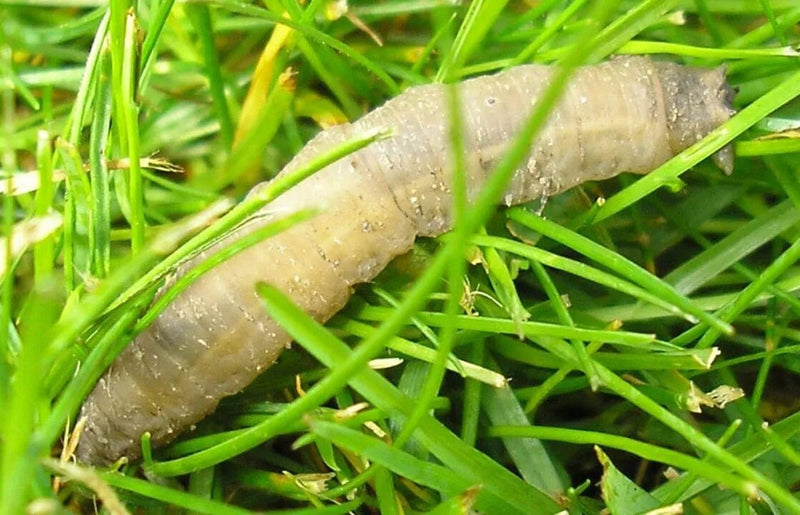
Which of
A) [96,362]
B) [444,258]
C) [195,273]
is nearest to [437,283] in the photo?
[444,258]

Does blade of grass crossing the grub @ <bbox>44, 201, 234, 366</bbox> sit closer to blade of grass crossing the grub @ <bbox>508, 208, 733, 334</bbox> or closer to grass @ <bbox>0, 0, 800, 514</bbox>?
grass @ <bbox>0, 0, 800, 514</bbox>

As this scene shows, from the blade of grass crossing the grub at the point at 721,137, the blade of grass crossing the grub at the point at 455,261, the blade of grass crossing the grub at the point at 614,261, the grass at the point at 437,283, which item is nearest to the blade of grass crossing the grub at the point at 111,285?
the grass at the point at 437,283

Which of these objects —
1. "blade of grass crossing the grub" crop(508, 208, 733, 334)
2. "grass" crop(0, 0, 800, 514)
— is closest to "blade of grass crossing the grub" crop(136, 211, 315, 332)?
"grass" crop(0, 0, 800, 514)

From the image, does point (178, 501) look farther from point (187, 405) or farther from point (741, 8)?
point (741, 8)

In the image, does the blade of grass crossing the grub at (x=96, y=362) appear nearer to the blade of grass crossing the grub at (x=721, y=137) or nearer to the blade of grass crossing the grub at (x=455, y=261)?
the blade of grass crossing the grub at (x=455, y=261)

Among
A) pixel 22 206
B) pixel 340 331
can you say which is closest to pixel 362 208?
pixel 340 331
